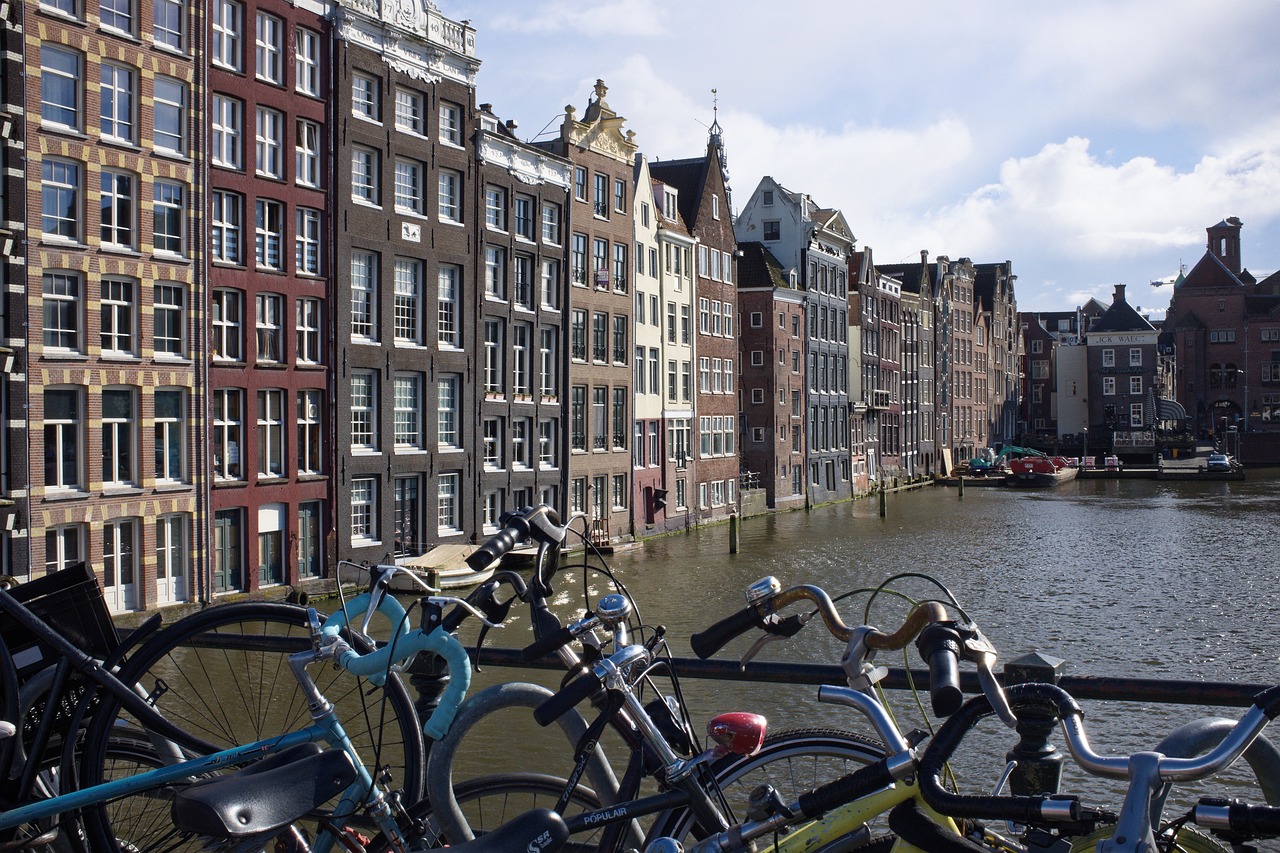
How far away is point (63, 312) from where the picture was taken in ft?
89.6

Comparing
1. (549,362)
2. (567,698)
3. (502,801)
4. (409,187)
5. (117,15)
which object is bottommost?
(502,801)

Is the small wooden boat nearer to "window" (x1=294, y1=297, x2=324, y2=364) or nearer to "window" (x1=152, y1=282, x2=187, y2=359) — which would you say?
"window" (x1=294, y1=297, x2=324, y2=364)

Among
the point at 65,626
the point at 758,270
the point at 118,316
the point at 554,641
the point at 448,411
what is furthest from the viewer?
the point at 758,270

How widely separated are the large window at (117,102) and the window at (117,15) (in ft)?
2.97

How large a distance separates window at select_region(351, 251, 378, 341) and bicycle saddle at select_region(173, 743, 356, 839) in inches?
1269

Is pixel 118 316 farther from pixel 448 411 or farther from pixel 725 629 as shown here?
pixel 725 629

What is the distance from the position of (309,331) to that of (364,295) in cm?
236

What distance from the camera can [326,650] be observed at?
3.91 meters

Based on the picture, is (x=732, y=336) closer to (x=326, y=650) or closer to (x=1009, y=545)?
(x=1009, y=545)

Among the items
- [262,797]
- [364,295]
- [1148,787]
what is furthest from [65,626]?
[364,295]

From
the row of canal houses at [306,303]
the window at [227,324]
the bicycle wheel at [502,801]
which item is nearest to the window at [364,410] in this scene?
the row of canal houses at [306,303]

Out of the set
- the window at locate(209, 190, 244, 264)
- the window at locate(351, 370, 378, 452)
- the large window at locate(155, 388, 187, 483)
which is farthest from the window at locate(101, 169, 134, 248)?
the window at locate(351, 370, 378, 452)

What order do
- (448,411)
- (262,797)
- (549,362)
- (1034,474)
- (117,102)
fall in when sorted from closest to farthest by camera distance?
(262,797), (117,102), (448,411), (549,362), (1034,474)

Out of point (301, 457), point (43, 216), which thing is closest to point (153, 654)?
point (43, 216)
